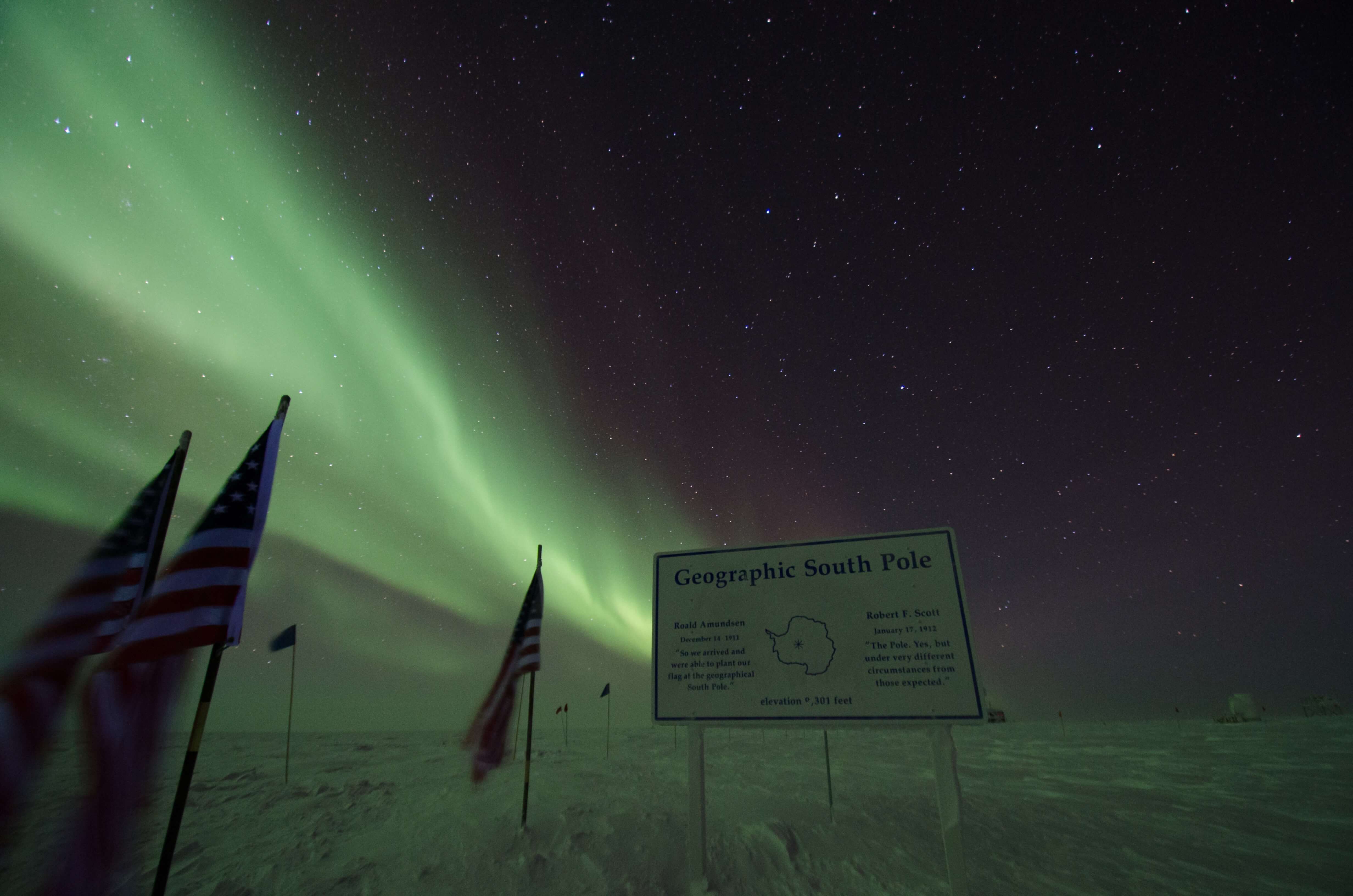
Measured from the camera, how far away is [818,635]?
26.5ft

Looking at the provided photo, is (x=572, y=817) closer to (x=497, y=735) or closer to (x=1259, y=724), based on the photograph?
(x=497, y=735)

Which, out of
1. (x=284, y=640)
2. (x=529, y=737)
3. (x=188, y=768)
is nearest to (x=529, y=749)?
(x=529, y=737)

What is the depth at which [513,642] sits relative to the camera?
12773mm

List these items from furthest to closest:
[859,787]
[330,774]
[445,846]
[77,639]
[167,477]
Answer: [330,774] → [859,787] → [445,846] → [167,477] → [77,639]

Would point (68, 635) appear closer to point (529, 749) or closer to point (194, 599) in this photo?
point (194, 599)

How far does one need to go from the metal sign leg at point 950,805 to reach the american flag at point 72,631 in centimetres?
1019

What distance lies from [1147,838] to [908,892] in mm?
7690

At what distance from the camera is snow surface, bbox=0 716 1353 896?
966 cm

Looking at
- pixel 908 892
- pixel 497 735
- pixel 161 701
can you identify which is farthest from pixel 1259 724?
pixel 161 701

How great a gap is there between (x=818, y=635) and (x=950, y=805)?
2.59 meters

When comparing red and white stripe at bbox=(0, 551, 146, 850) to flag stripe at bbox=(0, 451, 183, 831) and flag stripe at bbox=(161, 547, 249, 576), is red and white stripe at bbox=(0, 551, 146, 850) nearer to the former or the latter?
flag stripe at bbox=(0, 451, 183, 831)

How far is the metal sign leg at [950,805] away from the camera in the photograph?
22.4 ft

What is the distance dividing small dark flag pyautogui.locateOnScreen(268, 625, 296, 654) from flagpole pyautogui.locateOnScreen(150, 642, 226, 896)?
58.0ft

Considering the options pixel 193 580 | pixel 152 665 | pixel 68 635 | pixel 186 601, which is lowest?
pixel 152 665
